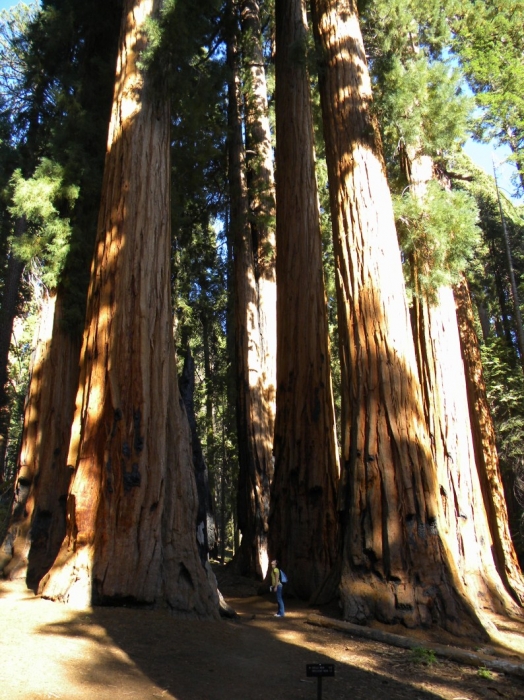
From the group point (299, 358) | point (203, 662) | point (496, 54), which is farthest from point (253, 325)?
point (203, 662)

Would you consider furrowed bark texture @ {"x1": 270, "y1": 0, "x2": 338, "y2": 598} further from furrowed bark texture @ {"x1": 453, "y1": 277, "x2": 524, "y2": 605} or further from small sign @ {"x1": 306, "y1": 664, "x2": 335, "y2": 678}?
small sign @ {"x1": 306, "y1": 664, "x2": 335, "y2": 678}

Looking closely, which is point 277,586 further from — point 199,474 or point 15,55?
point 15,55

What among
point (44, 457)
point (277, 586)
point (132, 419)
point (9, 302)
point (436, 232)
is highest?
Answer: point (9, 302)

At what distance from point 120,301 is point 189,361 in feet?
5.22

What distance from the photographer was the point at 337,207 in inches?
351

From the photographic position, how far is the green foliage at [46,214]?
975 cm

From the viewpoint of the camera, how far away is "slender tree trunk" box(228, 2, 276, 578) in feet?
41.8

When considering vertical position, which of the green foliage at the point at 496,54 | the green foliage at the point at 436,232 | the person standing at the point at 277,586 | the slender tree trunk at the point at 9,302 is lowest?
the person standing at the point at 277,586

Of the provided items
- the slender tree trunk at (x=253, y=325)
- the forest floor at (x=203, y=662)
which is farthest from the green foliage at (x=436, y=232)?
the forest floor at (x=203, y=662)

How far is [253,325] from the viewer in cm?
1374

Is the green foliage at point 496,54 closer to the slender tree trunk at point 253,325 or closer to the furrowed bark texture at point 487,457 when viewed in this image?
the furrowed bark texture at point 487,457

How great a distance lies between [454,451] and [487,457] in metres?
2.85

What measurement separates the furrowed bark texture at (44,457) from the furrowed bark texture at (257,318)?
4.26 metres

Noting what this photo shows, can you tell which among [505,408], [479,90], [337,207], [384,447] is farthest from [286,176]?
[505,408]
